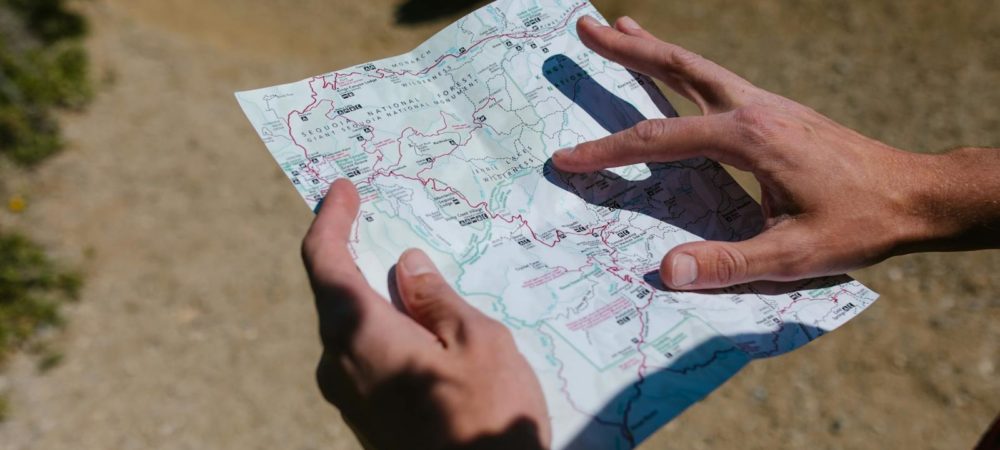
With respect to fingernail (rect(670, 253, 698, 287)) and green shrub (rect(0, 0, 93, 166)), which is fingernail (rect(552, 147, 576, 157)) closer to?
fingernail (rect(670, 253, 698, 287))

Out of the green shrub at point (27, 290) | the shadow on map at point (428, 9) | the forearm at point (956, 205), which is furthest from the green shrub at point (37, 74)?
the forearm at point (956, 205)

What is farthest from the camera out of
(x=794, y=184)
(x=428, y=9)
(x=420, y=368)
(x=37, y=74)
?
(x=428, y=9)

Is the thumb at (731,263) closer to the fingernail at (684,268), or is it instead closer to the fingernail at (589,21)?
the fingernail at (684,268)

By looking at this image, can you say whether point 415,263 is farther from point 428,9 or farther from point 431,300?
point 428,9

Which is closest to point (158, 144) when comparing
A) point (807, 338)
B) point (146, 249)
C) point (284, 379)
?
point (146, 249)

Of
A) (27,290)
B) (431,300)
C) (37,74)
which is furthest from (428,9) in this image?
(431,300)

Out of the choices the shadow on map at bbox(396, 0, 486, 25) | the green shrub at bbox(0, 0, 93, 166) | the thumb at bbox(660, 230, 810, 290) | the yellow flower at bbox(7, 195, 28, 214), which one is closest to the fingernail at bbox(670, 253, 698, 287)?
the thumb at bbox(660, 230, 810, 290)

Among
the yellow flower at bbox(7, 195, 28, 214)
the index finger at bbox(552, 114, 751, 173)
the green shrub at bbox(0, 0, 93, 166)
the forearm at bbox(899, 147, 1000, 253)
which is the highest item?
the green shrub at bbox(0, 0, 93, 166)
